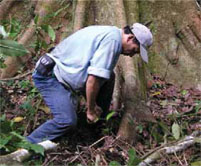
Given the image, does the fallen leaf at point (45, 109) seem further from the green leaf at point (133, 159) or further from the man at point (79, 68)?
the green leaf at point (133, 159)

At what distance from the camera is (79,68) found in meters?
3.83

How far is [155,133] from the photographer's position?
167 inches

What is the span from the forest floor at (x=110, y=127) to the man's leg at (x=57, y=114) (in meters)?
0.18

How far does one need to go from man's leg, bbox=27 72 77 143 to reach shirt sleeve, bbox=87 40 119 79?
426 millimetres

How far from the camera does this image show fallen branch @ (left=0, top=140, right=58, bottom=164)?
129 inches

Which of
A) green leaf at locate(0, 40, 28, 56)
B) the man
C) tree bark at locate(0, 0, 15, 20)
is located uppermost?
green leaf at locate(0, 40, 28, 56)

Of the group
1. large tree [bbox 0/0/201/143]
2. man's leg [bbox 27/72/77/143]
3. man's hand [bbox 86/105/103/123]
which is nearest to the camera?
man's leg [bbox 27/72/77/143]

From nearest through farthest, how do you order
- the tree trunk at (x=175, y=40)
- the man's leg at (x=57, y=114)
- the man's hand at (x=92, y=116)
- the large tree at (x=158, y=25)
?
the man's leg at (x=57, y=114), the man's hand at (x=92, y=116), the large tree at (x=158, y=25), the tree trunk at (x=175, y=40)

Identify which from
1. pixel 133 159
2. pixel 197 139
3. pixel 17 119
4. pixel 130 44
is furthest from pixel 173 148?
pixel 17 119

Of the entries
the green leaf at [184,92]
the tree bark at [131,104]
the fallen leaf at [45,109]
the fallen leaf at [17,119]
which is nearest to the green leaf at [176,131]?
the tree bark at [131,104]

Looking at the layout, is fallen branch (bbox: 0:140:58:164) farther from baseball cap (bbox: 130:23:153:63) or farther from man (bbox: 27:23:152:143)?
baseball cap (bbox: 130:23:153:63)

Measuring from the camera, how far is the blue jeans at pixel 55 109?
392 cm

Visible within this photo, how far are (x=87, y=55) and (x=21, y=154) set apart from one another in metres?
1.00

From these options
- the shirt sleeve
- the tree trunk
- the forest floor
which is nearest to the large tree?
the tree trunk
